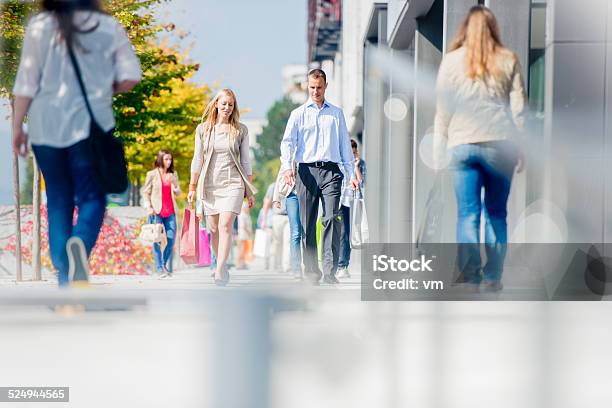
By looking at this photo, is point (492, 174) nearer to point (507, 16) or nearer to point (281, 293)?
point (507, 16)

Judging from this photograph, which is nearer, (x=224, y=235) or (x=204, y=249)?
(x=224, y=235)

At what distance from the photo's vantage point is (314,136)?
6.82 m

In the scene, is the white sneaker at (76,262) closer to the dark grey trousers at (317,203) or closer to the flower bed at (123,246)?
the dark grey trousers at (317,203)

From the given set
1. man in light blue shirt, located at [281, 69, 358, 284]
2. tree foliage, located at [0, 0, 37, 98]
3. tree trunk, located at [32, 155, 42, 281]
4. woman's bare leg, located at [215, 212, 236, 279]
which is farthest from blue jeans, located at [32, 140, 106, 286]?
man in light blue shirt, located at [281, 69, 358, 284]

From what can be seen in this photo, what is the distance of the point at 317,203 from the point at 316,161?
32 centimetres

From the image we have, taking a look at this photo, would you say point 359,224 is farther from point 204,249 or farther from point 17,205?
point 17,205

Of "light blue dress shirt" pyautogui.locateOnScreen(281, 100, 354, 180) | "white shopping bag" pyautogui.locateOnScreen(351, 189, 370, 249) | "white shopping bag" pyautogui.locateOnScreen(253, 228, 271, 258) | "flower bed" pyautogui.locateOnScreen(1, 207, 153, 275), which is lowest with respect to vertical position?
"white shopping bag" pyautogui.locateOnScreen(253, 228, 271, 258)

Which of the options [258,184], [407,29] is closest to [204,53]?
[407,29]

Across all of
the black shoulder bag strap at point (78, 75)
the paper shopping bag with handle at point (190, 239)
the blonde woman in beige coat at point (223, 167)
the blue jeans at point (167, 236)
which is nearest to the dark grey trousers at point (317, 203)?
the blonde woman in beige coat at point (223, 167)

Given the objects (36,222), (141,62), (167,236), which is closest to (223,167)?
(141,62)

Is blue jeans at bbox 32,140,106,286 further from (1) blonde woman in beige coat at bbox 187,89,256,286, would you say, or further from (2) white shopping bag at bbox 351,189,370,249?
(2) white shopping bag at bbox 351,189,370,249

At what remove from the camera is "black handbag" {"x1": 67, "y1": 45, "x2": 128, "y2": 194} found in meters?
4.53

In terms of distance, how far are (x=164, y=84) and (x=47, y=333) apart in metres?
3.52

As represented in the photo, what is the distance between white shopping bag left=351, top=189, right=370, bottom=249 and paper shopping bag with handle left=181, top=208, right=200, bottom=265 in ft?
4.90
